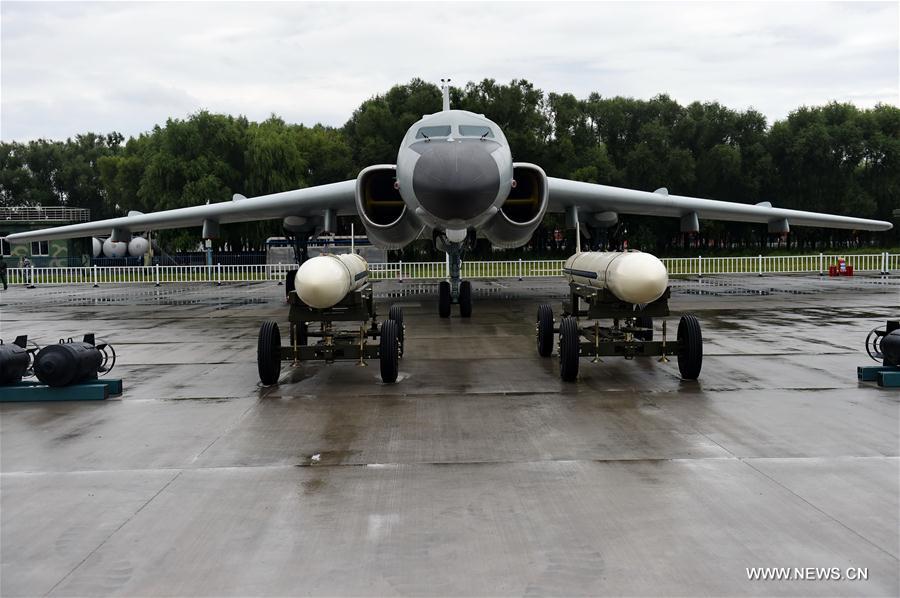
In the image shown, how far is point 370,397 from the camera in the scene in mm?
8047

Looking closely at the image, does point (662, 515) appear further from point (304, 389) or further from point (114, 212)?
point (114, 212)

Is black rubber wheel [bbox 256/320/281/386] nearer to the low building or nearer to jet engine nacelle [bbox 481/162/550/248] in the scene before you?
jet engine nacelle [bbox 481/162/550/248]

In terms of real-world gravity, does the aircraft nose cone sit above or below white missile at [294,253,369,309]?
above

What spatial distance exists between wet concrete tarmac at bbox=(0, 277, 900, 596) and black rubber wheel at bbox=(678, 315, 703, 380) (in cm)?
32

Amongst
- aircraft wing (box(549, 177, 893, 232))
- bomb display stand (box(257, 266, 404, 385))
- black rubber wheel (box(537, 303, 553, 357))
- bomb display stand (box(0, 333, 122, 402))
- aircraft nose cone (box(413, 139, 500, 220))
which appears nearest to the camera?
bomb display stand (box(0, 333, 122, 402))

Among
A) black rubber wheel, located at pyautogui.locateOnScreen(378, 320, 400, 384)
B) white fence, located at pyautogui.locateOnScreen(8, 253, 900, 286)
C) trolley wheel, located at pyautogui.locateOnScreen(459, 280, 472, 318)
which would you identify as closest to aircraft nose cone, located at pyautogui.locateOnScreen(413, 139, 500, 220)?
black rubber wheel, located at pyautogui.locateOnScreen(378, 320, 400, 384)

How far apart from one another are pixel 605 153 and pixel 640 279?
45.0 metres

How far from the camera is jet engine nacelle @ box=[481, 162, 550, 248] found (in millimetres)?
15344

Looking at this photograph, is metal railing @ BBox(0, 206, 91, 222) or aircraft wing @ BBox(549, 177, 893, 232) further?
metal railing @ BBox(0, 206, 91, 222)

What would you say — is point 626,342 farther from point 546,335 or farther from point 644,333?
point 546,335

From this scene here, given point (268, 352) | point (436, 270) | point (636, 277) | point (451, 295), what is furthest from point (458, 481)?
point (436, 270)

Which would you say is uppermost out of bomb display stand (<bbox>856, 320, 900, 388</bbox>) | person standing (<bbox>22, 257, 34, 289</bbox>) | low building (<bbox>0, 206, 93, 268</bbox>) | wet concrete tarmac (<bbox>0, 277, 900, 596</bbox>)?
low building (<bbox>0, 206, 93, 268</bbox>)

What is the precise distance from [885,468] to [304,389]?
5820mm

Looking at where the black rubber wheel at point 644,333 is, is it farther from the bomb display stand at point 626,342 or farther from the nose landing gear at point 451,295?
the nose landing gear at point 451,295
